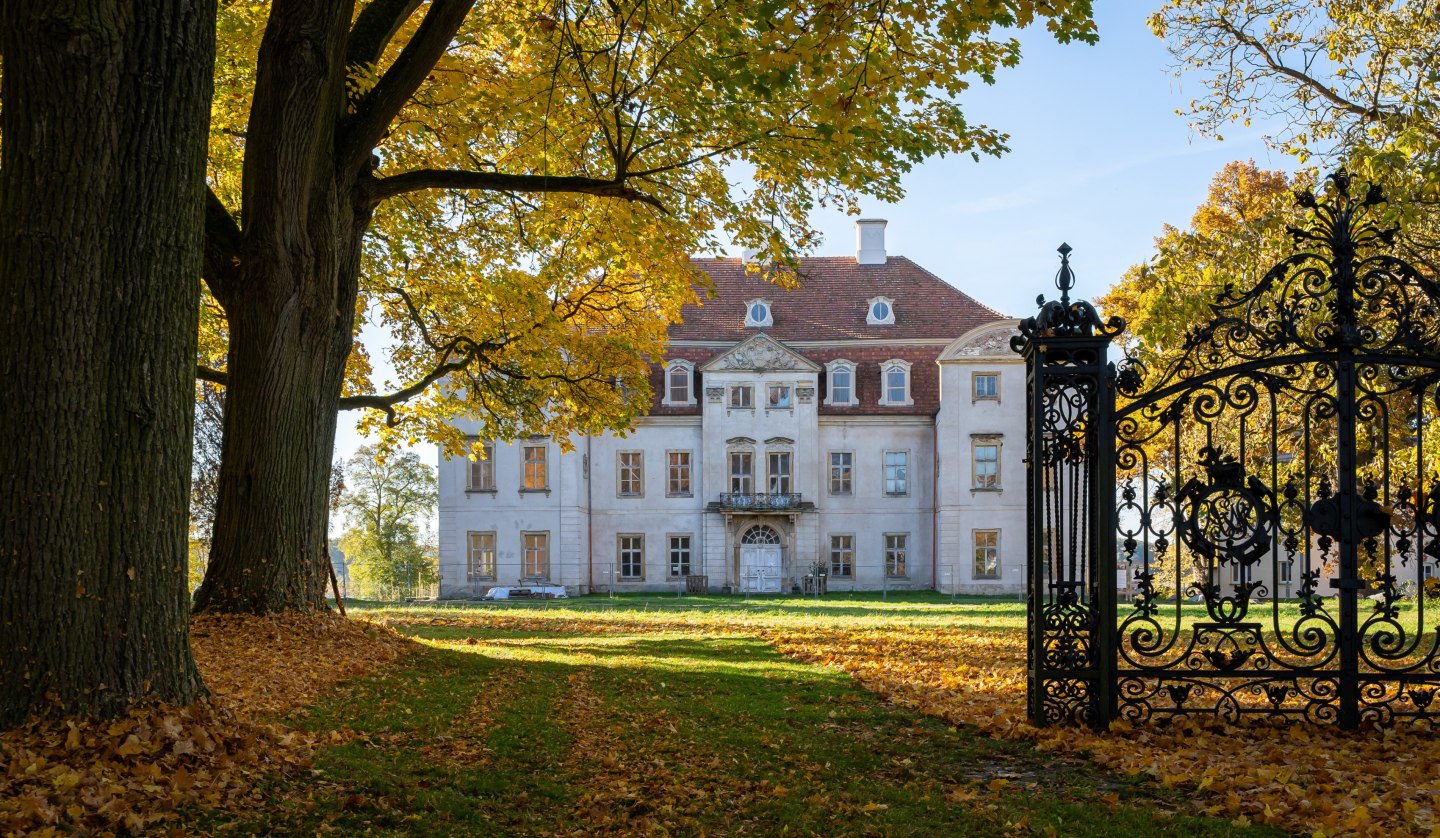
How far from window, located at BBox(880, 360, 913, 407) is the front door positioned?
5.95m

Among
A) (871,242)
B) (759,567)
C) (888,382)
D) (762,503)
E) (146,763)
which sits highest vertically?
(871,242)

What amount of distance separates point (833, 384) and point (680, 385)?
16.3ft

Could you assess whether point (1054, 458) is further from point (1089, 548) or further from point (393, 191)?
point (393, 191)

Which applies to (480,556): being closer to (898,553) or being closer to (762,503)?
(762,503)

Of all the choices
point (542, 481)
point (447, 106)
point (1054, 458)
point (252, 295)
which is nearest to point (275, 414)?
point (252, 295)

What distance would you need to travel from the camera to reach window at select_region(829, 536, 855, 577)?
126 feet

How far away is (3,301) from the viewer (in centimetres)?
590

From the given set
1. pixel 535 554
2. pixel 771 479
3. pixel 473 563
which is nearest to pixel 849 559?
pixel 771 479

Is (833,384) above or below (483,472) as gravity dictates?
above

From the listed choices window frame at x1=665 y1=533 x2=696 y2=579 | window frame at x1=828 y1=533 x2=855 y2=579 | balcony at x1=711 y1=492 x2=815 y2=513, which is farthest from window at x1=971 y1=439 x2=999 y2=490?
window frame at x1=665 y1=533 x2=696 y2=579

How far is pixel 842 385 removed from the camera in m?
38.5

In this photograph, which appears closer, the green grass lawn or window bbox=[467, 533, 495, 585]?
the green grass lawn

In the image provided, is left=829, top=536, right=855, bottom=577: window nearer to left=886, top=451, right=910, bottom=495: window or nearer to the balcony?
the balcony

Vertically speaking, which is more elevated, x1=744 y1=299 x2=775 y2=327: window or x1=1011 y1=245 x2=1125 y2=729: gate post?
x1=744 y1=299 x2=775 y2=327: window
